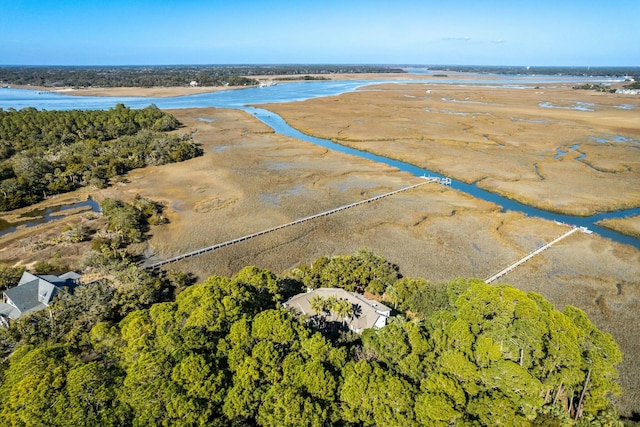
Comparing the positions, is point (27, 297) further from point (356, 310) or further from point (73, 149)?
point (73, 149)

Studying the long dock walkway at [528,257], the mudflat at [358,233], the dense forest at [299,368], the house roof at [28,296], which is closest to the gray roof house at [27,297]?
the house roof at [28,296]

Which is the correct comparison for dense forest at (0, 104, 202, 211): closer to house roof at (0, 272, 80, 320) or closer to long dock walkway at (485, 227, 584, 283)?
house roof at (0, 272, 80, 320)

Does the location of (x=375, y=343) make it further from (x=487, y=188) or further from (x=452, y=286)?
(x=487, y=188)

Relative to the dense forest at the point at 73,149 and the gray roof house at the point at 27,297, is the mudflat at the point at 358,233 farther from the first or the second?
the gray roof house at the point at 27,297

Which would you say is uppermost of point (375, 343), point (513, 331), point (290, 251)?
point (513, 331)

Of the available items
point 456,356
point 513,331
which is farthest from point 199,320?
point 513,331

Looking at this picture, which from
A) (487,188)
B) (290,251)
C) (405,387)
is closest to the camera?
(405,387)

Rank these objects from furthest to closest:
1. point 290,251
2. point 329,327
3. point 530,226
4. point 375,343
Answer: point 530,226 → point 290,251 → point 329,327 → point 375,343
